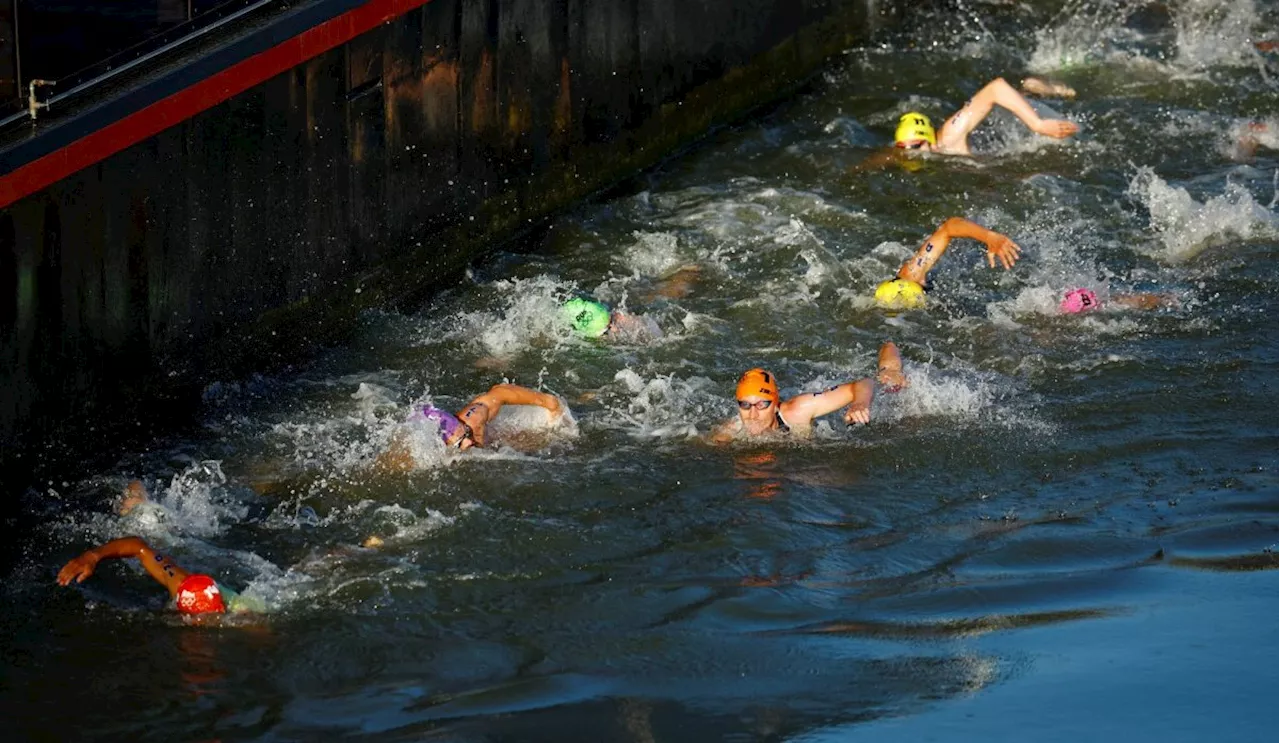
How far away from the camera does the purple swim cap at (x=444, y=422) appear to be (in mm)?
12000

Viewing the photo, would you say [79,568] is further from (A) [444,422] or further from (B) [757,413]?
(B) [757,413]

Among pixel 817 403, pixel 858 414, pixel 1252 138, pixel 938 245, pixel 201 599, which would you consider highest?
pixel 1252 138

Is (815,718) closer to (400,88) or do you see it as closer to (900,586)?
(900,586)

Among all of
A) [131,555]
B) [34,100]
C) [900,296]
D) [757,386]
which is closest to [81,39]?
[34,100]

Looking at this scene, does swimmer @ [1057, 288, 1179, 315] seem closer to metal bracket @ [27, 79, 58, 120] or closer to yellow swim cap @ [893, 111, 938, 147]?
yellow swim cap @ [893, 111, 938, 147]

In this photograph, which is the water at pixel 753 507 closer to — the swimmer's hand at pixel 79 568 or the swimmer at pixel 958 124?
the swimmer's hand at pixel 79 568

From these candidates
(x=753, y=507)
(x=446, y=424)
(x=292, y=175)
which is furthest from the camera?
(x=292, y=175)

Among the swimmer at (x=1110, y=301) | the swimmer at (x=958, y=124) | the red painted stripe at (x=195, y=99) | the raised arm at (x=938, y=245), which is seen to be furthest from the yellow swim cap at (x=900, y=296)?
the red painted stripe at (x=195, y=99)

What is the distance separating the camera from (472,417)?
39.9 feet

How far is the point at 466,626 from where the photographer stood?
9.92 metres

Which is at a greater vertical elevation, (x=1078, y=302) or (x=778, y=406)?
(x=1078, y=302)

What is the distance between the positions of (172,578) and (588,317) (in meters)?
4.70

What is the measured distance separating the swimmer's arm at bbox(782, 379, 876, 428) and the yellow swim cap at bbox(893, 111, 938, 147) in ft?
20.6

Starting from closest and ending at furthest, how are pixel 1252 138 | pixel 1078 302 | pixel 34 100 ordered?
pixel 34 100 → pixel 1078 302 → pixel 1252 138
